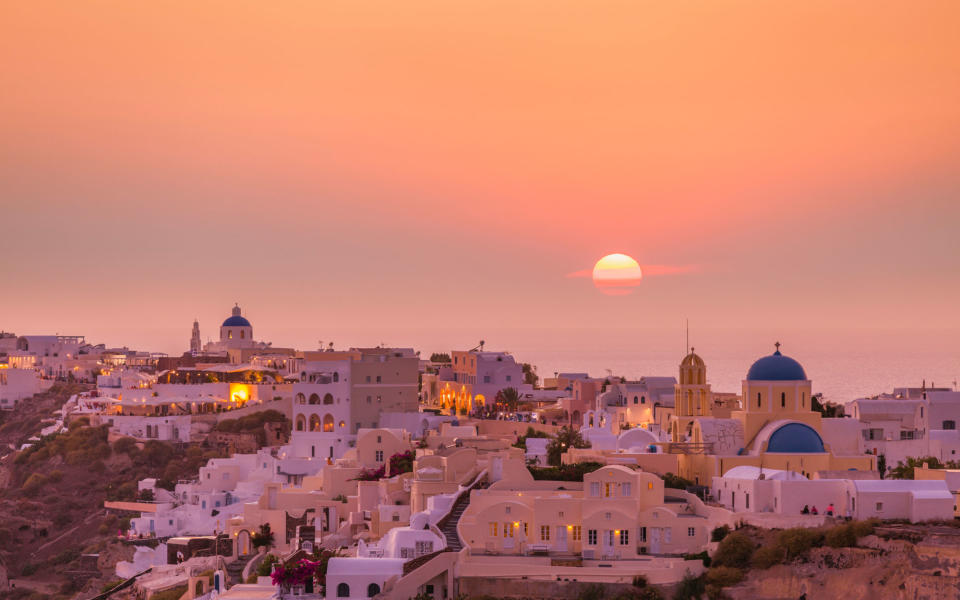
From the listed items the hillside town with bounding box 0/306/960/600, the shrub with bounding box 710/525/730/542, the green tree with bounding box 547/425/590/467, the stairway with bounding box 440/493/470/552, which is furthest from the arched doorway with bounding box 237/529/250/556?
the shrub with bounding box 710/525/730/542

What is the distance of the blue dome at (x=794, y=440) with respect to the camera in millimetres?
43719

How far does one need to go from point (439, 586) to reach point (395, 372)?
29701 mm

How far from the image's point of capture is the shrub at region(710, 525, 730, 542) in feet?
128

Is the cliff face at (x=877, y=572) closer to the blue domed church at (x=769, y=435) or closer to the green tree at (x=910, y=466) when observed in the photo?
the blue domed church at (x=769, y=435)

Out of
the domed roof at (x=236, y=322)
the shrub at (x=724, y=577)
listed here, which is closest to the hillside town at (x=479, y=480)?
the shrub at (x=724, y=577)

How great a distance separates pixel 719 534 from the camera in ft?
129

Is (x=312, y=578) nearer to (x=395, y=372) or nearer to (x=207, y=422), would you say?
(x=395, y=372)

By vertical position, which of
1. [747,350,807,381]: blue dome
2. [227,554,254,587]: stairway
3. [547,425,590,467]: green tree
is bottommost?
[227,554,254,587]: stairway

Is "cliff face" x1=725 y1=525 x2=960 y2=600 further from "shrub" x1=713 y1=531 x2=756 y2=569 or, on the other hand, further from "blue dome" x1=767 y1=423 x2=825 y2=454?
"blue dome" x1=767 y1=423 x2=825 y2=454

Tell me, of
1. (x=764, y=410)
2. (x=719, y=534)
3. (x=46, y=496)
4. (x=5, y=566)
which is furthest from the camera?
(x=46, y=496)

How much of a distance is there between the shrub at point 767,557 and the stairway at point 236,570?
55.7ft

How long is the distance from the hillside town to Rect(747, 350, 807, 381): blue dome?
92 mm

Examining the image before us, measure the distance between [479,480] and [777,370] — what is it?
1126cm

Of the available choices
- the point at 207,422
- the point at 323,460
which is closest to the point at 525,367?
the point at 207,422
